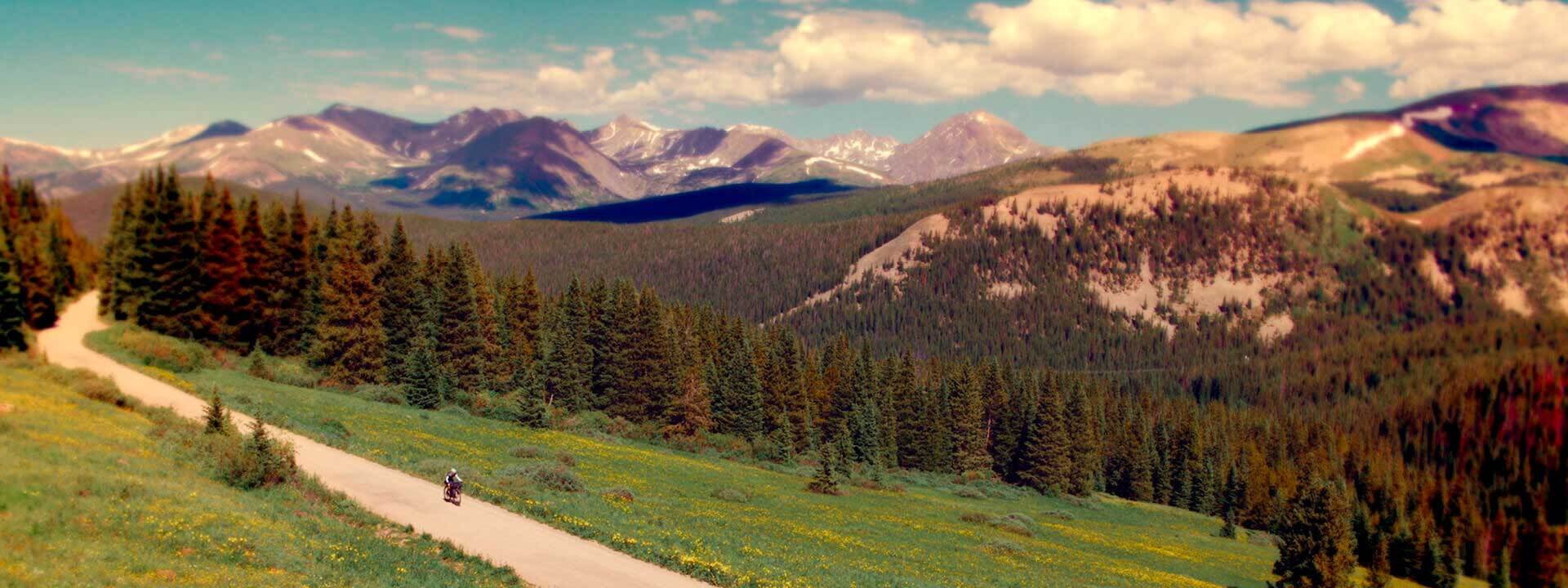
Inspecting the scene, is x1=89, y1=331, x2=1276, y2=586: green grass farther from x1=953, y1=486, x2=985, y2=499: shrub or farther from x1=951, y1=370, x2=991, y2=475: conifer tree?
x1=951, y1=370, x2=991, y2=475: conifer tree

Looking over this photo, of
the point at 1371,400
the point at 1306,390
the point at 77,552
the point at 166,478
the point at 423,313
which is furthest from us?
the point at 1306,390

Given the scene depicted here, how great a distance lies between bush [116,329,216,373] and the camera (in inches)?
2233

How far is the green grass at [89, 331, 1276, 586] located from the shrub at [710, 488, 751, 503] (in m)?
0.14

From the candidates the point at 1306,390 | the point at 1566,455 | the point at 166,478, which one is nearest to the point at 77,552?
the point at 166,478

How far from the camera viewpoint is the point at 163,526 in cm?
2055

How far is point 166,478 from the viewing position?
2559 cm

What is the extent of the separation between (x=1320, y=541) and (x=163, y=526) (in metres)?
53.3

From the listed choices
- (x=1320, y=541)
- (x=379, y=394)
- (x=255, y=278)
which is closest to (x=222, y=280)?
(x=255, y=278)

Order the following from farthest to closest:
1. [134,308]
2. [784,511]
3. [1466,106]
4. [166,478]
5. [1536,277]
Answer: [134,308]
[1536,277]
[1466,106]
[784,511]
[166,478]

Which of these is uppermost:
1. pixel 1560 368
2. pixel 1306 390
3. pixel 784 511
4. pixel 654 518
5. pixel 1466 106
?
pixel 1466 106

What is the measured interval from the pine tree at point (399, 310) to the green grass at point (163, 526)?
4271 cm

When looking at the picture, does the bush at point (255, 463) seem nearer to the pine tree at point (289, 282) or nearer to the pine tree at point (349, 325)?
the pine tree at point (349, 325)

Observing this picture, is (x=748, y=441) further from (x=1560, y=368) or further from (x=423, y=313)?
(x=1560, y=368)

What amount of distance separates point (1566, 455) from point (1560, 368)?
9236 mm
